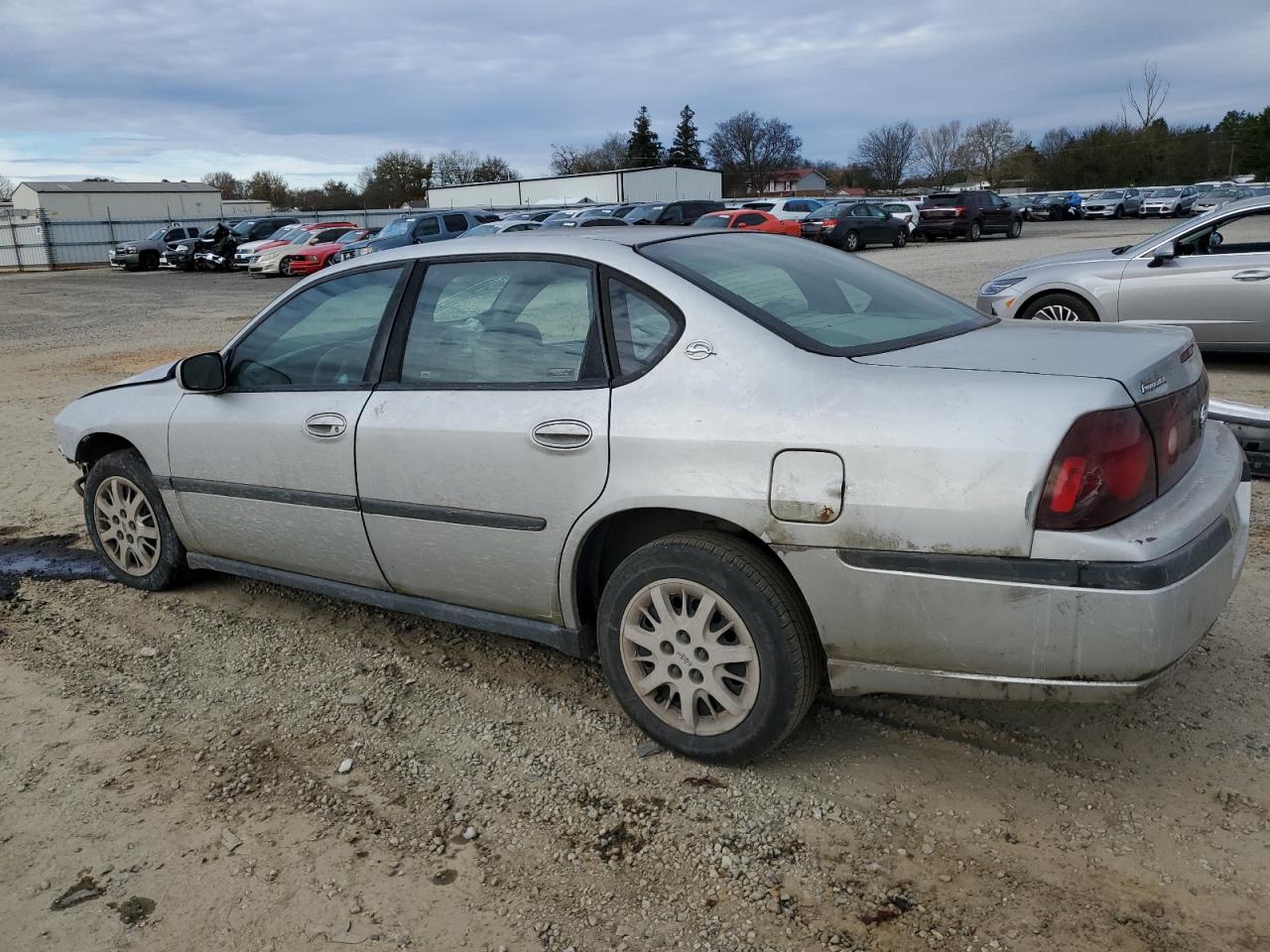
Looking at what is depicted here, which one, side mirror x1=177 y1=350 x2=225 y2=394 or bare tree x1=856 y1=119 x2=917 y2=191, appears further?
bare tree x1=856 y1=119 x2=917 y2=191

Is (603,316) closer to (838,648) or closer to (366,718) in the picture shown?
(838,648)

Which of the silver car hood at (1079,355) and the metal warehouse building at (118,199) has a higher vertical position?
the metal warehouse building at (118,199)

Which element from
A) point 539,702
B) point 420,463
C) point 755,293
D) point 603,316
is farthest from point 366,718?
point 755,293

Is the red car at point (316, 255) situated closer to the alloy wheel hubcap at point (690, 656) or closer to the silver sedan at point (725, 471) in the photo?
the silver sedan at point (725, 471)

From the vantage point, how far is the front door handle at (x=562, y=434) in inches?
123

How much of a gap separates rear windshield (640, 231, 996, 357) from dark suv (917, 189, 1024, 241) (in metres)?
31.5

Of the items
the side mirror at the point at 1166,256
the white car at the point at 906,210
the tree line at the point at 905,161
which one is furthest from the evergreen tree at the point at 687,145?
the side mirror at the point at 1166,256

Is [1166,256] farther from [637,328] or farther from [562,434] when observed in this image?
[562,434]

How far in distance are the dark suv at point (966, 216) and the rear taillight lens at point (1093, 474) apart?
32.8 metres

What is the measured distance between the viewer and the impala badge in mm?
2990

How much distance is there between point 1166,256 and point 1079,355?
22.1 ft

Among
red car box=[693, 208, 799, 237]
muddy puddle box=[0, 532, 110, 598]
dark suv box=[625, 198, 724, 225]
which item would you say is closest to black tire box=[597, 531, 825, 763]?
muddy puddle box=[0, 532, 110, 598]

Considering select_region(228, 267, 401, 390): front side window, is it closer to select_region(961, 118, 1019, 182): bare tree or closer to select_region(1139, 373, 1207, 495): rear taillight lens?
select_region(1139, 373, 1207, 495): rear taillight lens

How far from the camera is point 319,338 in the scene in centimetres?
402
